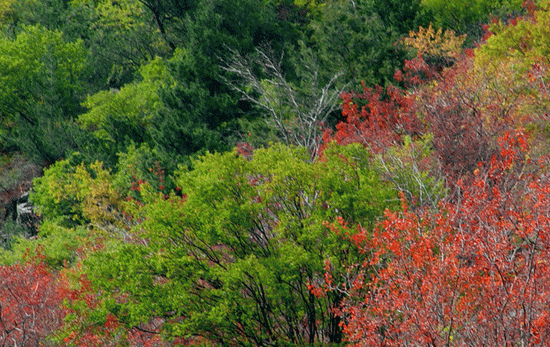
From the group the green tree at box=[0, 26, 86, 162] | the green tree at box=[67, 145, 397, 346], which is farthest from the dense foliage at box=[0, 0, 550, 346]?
the green tree at box=[0, 26, 86, 162]

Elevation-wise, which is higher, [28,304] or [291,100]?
[291,100]

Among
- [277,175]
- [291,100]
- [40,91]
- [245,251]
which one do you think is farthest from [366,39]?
[40,91]

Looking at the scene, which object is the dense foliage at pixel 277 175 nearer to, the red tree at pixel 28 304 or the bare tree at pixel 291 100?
the red tree at pixel 28 304

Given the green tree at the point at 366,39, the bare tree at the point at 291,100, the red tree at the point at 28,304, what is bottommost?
Result: the red tree at the point at 28,304

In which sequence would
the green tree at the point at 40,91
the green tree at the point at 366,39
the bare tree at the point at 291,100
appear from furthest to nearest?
the green tree at the point at 40,91 → the green tree at the point at 366,39 → the bare tree at the point at 291,100

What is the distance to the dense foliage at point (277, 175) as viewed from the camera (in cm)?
1101

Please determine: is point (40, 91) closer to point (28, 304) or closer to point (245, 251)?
point (28, 304)

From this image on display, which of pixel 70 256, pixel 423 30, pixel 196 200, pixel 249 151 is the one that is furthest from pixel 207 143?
pixel 196 200

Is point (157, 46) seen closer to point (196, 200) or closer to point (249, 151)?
point (249, 151)

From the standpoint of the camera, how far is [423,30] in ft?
109

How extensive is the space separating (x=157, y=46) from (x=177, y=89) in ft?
39.1

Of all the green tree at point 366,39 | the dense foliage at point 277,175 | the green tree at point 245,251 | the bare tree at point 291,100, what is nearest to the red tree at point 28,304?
the dense foliage at point 277,175

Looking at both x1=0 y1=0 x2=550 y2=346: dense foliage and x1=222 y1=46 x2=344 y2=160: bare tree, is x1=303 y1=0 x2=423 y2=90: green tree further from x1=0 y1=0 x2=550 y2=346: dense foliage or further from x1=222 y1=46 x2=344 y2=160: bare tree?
x1=222 y1=46 x2=344 y2=160: bare tree

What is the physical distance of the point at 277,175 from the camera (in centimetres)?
1427
